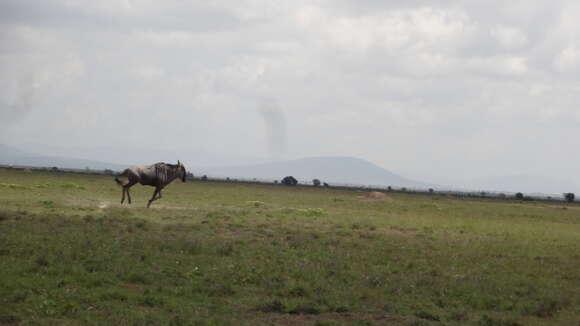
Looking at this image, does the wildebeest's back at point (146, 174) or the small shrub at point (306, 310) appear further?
the wildebeest's back at point (146, 174)

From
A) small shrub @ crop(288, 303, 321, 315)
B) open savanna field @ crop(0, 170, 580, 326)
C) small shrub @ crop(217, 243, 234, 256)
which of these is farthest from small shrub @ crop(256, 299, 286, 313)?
small shrub @ crop(217, 243, 234, 256)

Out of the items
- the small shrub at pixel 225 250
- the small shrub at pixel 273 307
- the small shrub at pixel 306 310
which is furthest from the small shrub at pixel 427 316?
the small shrub at pixel 225 250

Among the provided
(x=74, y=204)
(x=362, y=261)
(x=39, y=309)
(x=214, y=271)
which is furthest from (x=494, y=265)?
(x=74, y=204)

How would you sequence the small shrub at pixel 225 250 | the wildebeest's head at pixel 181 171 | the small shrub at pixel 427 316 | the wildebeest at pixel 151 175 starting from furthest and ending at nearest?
the wildebeest's head at pixel 181 171 < the wildebeest at pixel 151 175 < the small shrub at pixel 225 250 < the small shrub at pixel 427 316

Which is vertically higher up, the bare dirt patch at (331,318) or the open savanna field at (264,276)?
the open savanna field at (264,276)

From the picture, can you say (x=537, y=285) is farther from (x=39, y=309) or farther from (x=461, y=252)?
(x=39, y=309)

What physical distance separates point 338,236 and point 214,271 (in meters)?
9.63

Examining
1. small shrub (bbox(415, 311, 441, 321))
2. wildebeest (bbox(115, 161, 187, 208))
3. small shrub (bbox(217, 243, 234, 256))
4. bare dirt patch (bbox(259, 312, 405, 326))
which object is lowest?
bare dirt patch (bbox(259, 312, 405, 326))

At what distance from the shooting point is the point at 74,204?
3297 centimetres

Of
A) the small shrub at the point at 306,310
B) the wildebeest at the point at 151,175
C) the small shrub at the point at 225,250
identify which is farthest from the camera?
the wildebeest at the point at 151,175

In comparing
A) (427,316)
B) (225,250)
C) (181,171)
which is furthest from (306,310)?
(181,171)

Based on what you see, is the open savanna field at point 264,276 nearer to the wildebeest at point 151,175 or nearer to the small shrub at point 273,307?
the small shrub at point 273,307

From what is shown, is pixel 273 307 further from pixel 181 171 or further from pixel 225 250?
pixel 181 171

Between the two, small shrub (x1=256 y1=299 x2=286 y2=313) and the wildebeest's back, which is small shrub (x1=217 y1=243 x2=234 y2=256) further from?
the wildebeest's back
